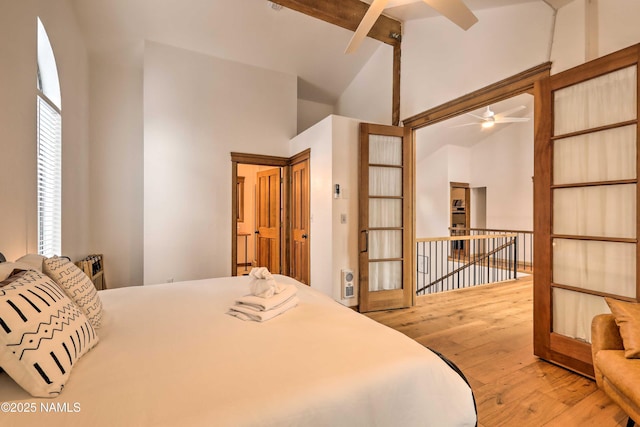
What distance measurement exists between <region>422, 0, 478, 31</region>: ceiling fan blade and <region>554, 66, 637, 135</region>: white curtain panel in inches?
34.7

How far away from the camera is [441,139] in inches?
275

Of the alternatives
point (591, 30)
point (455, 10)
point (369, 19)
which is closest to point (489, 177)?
point (591, 30)

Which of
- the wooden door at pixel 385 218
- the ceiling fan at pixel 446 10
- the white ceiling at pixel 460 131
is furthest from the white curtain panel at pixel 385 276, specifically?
the white ceiling at pixel 460 131

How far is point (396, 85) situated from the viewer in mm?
4031

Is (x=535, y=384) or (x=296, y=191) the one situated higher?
(x=296, y=191)

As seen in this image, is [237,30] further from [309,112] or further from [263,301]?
[263,301]

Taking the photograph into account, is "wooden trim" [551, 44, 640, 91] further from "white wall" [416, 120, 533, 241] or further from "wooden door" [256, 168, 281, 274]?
"white wall" [416, 120, 533, 241]

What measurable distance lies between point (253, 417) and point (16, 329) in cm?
74

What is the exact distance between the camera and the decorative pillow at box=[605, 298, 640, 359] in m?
1.46

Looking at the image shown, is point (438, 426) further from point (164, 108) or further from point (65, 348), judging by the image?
point (164, 108)

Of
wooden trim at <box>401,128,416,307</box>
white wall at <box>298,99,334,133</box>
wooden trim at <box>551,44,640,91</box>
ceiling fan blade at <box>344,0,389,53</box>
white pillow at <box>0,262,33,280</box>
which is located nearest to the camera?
white pillow at <box>0,262,33,280</box>

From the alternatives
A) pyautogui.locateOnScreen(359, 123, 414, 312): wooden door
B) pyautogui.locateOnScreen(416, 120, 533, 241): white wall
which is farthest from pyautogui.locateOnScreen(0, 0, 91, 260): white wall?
pyautogui.locateOnScreen(416, 120, 533, 241): white wall

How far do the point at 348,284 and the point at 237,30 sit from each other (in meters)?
3.56

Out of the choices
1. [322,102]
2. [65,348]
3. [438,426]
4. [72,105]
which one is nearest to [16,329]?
[65,348]
